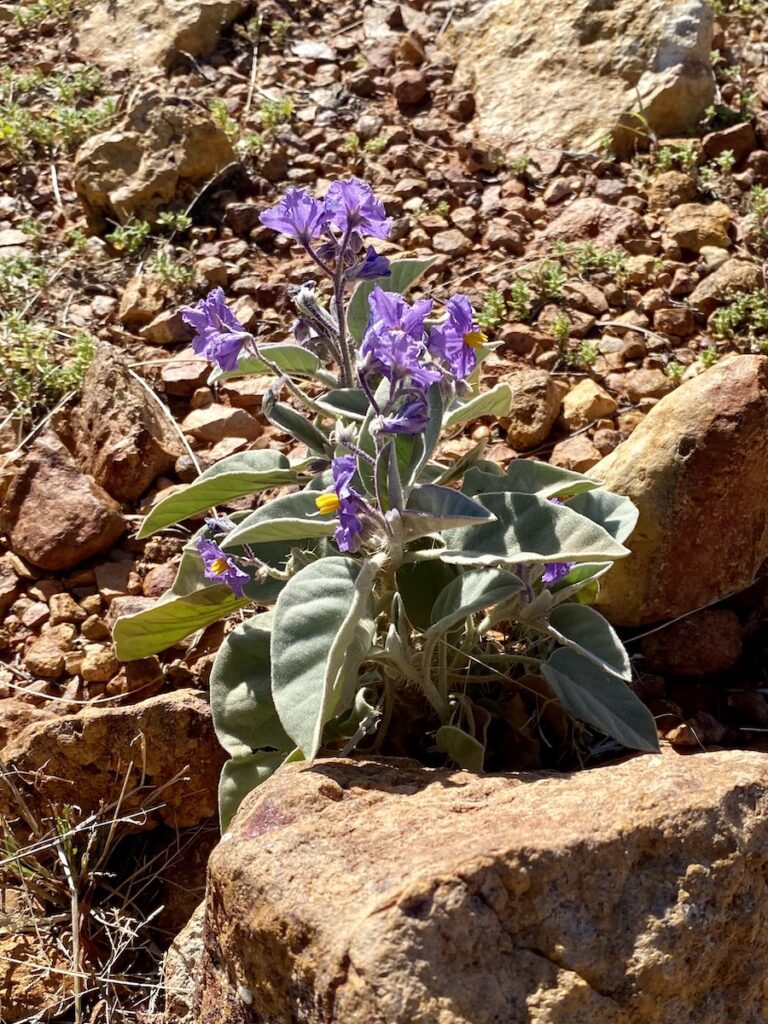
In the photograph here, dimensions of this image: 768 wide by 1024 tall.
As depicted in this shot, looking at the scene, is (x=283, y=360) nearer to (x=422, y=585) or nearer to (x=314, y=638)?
(x=422, y=585)

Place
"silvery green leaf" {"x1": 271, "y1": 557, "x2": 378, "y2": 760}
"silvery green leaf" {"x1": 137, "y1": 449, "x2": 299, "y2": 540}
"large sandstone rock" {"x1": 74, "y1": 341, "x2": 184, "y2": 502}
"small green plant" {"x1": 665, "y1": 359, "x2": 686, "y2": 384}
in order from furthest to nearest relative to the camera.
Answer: "small green plant" {"x1": 665, "y1": 359, "x2": 686, "y2": 384} → "large sandstone rock" {"x1": 74, "y1": 341, "x2": 184, "y2": 502} → "silvery green leaf" {"x1": 137, "y1": 449, "x2": 299, "y2": 540} → "silvery green leaf" {"x1": 271, "y1": 557, "x2": 378, "y2": 760}

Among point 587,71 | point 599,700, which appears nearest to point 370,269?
point 599,700

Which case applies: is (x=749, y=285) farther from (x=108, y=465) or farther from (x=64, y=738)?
(x=64, y=738)

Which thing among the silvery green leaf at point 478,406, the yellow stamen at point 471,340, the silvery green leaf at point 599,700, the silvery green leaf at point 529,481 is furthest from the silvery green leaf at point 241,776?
the yellow stamen at point 471,340

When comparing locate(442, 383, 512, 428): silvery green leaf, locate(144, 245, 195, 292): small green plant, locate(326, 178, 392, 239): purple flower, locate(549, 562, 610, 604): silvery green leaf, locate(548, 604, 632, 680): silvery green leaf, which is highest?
locate(326, 178, 392, 239): purple flower

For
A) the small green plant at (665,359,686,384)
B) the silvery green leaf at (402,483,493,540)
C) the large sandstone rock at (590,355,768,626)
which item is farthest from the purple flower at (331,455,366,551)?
the small green plant at (665,359,686,384)

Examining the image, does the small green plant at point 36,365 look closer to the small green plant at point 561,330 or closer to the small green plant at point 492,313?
the small green plant at point 492,313

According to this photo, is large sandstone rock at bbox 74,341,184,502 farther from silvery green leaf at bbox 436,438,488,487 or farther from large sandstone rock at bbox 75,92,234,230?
silvery green leaf at bbox 436,438,488,487
